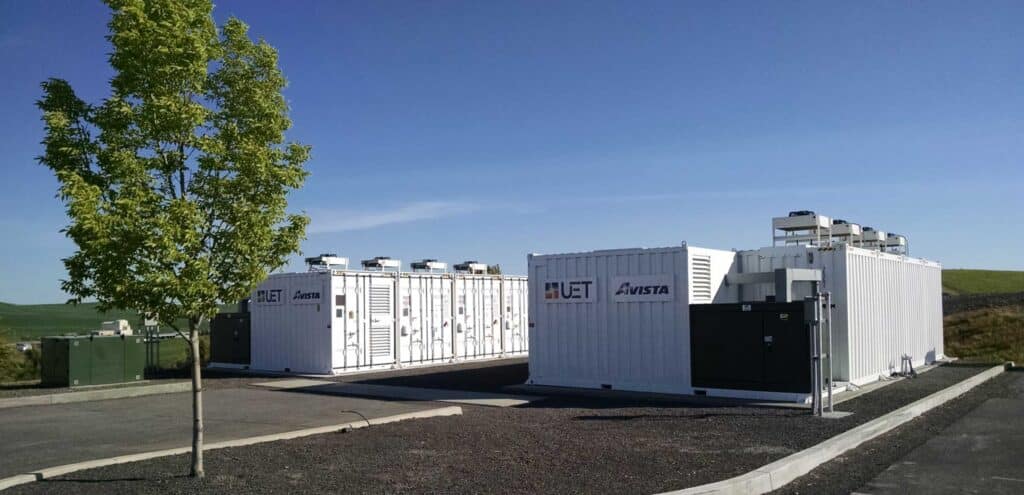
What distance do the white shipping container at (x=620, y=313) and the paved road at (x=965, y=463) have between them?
564cm

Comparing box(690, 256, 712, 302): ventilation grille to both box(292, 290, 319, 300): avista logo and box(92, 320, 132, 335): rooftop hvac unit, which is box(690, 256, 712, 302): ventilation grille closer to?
box(292, 290, 319, 300): avista logo

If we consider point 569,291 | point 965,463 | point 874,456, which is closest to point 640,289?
point 569,291

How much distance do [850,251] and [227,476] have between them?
14386 millimetres

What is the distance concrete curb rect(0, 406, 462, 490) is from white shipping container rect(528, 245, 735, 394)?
4798 mm

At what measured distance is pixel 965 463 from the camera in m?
10.1

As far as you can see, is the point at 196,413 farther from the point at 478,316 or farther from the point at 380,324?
the point at 478,316

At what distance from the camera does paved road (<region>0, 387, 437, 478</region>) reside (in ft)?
37.7

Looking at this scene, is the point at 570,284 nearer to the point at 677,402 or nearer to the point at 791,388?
the point at 677,402

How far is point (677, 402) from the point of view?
54.0 feet

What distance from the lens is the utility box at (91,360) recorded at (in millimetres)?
20578

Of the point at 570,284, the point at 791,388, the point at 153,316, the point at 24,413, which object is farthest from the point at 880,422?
the point at 24,413

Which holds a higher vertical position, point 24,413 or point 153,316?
point 153,316

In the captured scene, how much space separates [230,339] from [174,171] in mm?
19715

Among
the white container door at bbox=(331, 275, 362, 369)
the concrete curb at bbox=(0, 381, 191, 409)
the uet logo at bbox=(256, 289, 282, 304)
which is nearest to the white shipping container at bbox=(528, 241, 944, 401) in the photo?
the white container door at bbox=(331, 275, 362, 369)
